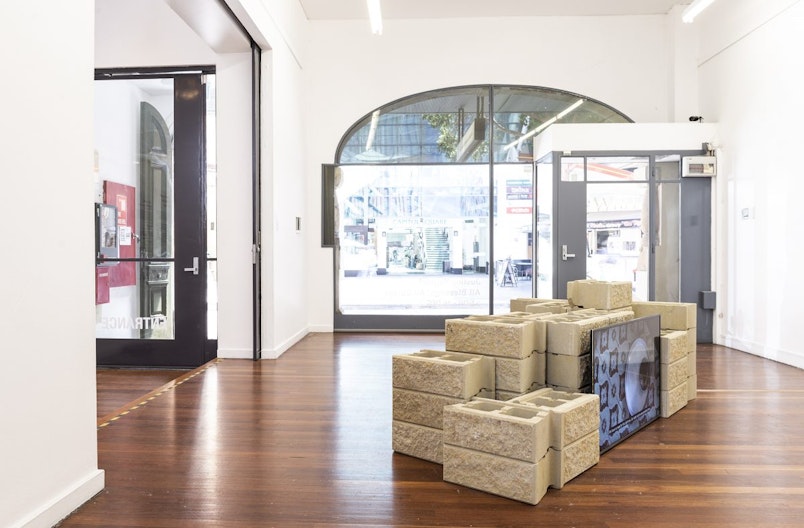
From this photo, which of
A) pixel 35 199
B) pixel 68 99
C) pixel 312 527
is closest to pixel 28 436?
pixel 35 199

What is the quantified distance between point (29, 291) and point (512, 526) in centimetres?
187

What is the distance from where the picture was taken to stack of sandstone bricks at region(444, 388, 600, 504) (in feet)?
7.44

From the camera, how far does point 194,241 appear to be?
5703 mm

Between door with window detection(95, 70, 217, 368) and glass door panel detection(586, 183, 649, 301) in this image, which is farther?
glass door panel detection(586, 183, 649, 301)

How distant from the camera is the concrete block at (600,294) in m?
3.51

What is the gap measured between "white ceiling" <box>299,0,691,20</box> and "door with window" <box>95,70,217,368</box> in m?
1.94

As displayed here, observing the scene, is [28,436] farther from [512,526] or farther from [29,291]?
[512,526]

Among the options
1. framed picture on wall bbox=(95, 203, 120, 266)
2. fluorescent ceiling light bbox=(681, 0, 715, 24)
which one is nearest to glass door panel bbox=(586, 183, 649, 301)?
fluorescent ceiling light bbox=(681, 0, 715, 24)

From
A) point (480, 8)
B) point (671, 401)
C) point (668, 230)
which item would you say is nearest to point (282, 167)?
point (480, 8)

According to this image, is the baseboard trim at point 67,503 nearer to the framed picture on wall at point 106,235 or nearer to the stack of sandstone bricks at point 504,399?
the stack of sandstone bricks at point 504,399

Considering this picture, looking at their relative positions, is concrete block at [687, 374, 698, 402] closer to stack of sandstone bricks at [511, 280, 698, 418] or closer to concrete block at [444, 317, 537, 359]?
stack of sandstone bricks at [511, 280, 698, 418]

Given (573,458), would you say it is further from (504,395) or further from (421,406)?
(421,406)

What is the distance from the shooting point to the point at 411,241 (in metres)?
7.41

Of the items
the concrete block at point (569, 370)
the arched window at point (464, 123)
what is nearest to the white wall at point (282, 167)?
the arched window at point (464, 123)
